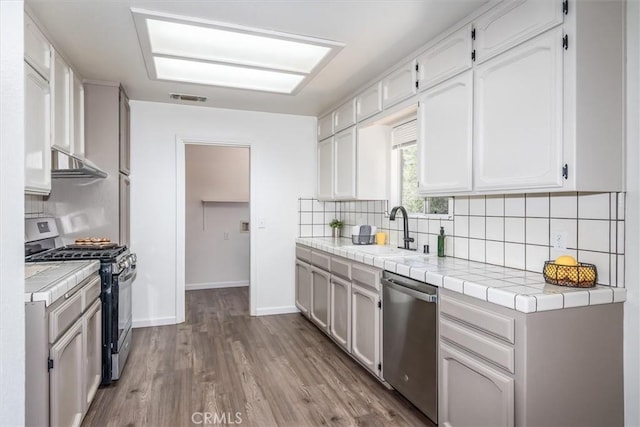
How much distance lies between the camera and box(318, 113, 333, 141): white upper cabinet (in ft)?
13.4

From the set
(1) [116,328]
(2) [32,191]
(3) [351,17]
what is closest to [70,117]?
(2) [32,191]

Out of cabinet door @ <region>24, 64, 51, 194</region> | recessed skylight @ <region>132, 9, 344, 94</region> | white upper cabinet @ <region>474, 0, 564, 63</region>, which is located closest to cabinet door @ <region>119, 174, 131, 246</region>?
recessed skylight @ <region>132, 9, 344, 94</region>

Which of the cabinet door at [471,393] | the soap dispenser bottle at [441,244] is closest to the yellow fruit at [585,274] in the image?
the cabinet door at [471,393]

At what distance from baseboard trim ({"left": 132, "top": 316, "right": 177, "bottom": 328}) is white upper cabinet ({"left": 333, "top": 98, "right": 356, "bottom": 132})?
2.53 meters

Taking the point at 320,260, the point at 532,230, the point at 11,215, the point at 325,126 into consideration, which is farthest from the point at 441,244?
the point at 11,215

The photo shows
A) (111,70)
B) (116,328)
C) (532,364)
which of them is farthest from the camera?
(111,70)

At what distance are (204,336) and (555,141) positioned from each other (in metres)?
3.18

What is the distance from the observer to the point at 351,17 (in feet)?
7.18

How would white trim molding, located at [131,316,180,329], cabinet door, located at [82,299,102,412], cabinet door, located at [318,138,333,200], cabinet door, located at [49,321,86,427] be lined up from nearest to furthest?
1. cabinet door, located at [49,321,86,427]
2. cabinet door, located at [82,299,102,412]
3. white trim molding, located at [131,316,180,329]
4. cabinet door, located at [318,138,333,200]

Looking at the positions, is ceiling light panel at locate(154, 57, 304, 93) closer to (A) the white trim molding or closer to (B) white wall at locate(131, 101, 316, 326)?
(B) white wall at locate(131, 101, 316, 326)

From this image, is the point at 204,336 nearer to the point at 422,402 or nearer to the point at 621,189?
the point at 422,402

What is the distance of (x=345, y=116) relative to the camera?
371 cm

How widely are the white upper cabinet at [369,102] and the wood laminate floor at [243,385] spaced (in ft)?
6.47

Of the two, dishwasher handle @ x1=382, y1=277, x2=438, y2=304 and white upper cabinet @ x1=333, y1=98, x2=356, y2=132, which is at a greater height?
white upper cabinet @ x1=333, y1=98, x2=356, y2=132
